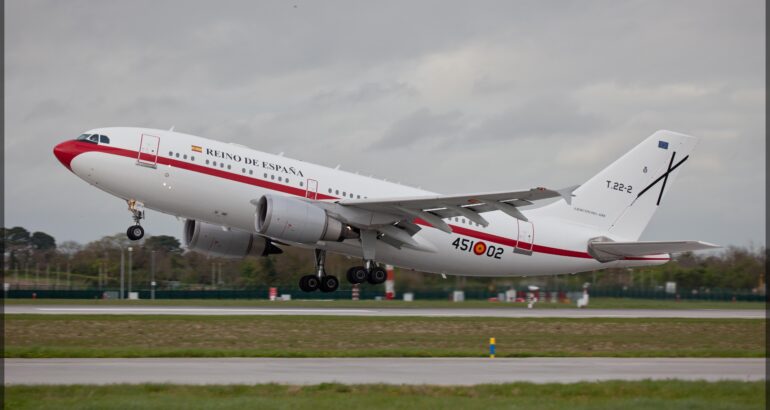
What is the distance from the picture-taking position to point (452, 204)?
36.0m

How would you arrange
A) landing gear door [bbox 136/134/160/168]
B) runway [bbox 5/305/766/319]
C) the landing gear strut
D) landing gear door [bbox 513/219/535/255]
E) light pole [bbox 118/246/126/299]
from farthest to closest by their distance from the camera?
light pole [bbox 118/246/126/299] < runway [bbox 5/305/766/319] < landing gear door [bbox 513/219/535/255] < the landing gear strut < landing gear door [bbox 136/134/160/168]

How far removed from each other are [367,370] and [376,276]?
1582cm

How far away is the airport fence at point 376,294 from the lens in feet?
220

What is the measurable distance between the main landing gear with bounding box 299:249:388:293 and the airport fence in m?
25.6

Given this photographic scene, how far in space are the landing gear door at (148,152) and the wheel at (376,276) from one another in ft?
31.3

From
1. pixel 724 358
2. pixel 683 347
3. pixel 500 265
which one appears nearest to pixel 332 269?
pixel 500 265

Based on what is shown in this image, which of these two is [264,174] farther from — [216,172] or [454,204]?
[454,204]

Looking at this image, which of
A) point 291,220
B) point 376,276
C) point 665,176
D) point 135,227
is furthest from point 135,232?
point 665,176

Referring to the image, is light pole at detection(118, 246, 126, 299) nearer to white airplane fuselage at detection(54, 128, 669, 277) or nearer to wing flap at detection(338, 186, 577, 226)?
white airplane fuselage at detection(54, 128, 669, 277)

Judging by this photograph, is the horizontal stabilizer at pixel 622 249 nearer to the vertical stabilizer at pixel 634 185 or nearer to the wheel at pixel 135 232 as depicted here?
the vertical stabilizer at pixel 634 185

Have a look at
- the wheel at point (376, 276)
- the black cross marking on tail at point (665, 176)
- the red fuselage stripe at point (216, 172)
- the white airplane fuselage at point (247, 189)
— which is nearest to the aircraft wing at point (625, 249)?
the white airplane fuselage at point (247, 189)

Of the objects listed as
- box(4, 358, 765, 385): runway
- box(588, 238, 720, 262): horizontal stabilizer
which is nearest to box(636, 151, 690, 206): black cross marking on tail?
box(588, 238, 720, 262): horizontal stabilizer

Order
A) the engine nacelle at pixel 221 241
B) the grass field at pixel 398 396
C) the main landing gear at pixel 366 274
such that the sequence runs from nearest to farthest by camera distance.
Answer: the grass field at pixel 398 396 < the main landing gear at pixel 366 274 < the engine nacelle at pixel 221 241

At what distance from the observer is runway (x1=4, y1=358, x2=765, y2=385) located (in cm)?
2141
